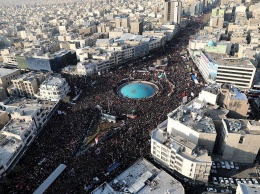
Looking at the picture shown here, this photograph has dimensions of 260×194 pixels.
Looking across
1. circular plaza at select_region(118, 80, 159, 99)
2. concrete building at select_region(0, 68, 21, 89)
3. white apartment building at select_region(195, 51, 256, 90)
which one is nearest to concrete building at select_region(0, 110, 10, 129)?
concrete building at select_region(0, 68, 21, 89)

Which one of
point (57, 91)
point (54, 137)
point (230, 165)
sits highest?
point (57, 91)

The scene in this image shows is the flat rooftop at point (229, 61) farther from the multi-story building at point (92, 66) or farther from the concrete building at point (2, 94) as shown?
the concrete building at point (2, 94)

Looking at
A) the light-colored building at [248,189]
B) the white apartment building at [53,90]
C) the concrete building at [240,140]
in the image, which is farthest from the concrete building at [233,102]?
the white apartment building at [53,90]

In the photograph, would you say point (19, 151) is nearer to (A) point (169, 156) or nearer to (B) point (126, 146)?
(B) point (126, 146)

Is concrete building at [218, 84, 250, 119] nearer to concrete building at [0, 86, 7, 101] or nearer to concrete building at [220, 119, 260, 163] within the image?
concrete building at [220, 119, 260, 163]

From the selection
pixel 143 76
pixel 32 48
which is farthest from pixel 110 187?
pixel 32 48

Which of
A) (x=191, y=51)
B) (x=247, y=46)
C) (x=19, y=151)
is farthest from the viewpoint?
(x=191, y=51)
